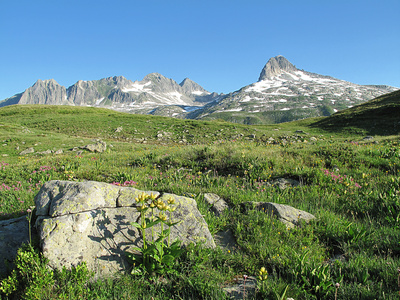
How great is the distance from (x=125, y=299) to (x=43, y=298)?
40.8 inches

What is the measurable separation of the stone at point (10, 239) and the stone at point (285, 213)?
450 centimetres

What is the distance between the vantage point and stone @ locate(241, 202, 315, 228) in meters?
4.65

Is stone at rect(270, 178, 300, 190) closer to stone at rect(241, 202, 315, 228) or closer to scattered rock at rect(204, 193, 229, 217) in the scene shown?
stone at rect(241, 202, 315, 228)

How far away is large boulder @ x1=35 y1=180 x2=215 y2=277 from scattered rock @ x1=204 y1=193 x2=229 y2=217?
101 cm

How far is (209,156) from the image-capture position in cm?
973

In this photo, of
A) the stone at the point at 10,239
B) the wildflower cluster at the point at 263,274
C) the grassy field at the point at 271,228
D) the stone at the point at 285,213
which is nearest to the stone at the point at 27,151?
the grassy field at the point at 271,228

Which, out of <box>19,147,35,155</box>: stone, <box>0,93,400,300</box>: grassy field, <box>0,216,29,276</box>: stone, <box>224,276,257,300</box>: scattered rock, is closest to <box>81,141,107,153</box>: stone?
<box>19,147,35,155</box>: stone

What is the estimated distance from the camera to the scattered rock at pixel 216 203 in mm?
5211

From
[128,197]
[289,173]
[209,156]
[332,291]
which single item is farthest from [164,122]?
[332,291]

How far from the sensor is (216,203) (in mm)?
5543

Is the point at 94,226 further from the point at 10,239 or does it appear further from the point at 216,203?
the point at 216,203

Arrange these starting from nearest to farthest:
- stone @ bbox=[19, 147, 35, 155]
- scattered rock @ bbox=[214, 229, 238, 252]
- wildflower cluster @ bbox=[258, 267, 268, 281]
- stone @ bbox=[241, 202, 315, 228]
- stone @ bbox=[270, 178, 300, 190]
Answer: wildflower cluster @ bbox=[258, 267, 268, 281] < scattered rock @ bbox=[214, 229, 238, 252] < stone @ bbox=[241, 202, 315, 228] < stone @ bbox=[270, 178, 300, 190] < stone @ bbox=[19, 147, 35, 155]

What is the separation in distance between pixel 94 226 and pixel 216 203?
119 inches

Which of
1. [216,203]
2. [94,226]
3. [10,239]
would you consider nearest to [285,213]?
[216,203]
